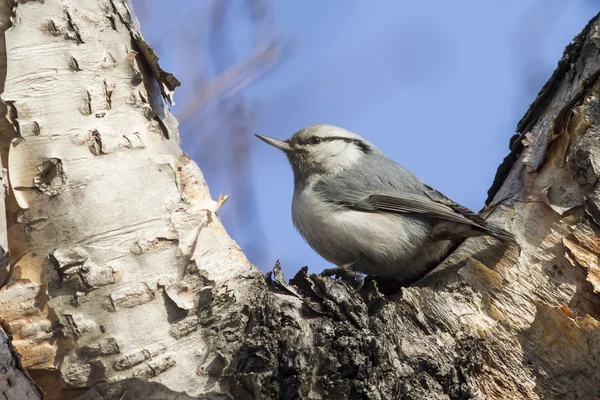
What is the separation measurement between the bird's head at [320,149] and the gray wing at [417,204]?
37cm

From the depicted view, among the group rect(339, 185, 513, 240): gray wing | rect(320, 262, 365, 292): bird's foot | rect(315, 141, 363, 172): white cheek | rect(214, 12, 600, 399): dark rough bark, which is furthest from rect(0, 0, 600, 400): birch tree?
rect(315, 141, 363, 172): white cheek

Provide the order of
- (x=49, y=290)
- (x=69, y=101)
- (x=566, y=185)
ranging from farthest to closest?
(x=566, y=185) → (x=69, y=101) → (x=49, y=290)

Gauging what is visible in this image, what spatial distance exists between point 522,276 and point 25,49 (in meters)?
1.68

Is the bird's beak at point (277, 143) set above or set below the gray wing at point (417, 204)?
below

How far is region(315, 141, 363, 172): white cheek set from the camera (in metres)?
3.42

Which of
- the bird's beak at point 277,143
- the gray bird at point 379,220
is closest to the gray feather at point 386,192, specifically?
the gray bird at point 379,220

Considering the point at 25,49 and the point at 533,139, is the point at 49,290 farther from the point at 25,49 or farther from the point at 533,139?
the point at 533,139

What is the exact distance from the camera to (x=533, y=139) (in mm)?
2754

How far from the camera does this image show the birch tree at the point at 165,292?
168cm

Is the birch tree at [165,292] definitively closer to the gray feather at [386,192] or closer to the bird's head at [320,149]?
the gray feather at [386,192]

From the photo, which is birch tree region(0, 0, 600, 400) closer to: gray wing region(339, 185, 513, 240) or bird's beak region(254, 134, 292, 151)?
gray wing region(339, 185, 513, 240)

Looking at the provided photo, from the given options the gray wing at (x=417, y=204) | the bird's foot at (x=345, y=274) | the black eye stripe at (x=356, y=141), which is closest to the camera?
the bird's foot at (x=345, y=274)

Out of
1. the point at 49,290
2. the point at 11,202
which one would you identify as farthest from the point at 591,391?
the point at 11,202

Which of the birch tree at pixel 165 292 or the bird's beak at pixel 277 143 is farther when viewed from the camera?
the bird's beak at pixel 277 143
